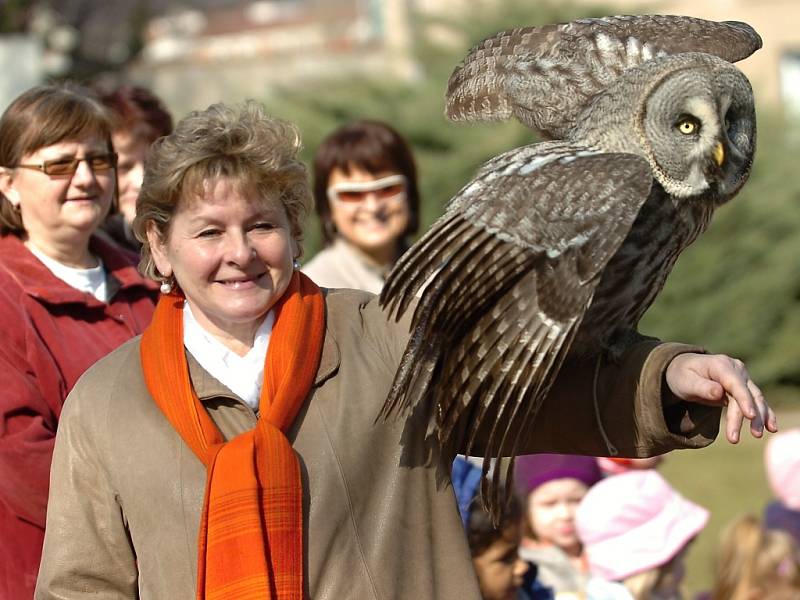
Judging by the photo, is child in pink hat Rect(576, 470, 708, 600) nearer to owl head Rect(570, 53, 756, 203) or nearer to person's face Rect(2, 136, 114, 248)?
owl head Rect(570, 53, 756, 203)

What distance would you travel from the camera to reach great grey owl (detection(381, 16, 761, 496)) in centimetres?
265

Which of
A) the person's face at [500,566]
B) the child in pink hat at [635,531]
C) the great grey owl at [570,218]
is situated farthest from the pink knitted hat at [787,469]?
the great grey owl at [570,218]

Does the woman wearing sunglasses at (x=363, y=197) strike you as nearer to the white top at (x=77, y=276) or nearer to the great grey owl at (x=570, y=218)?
the great grey owl at (x=570, y=218)

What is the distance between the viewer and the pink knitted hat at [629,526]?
434cm

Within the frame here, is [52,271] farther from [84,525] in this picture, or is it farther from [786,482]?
[786,482]

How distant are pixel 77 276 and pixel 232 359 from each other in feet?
3.11

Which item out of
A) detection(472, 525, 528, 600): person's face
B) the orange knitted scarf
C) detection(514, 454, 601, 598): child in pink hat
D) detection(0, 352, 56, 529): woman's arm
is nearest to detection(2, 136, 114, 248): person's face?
detection(0, 352, 56, 529): woman's arm

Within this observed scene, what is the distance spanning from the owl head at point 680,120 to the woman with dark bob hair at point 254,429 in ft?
2.05

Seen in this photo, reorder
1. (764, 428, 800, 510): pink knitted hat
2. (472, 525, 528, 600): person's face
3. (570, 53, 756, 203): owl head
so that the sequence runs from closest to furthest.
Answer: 1. (570, 53, 756, 203): owl head
2. (472, 525, 528, 600): person's face
3. (764, 428, 800, 510): pink knitted hat

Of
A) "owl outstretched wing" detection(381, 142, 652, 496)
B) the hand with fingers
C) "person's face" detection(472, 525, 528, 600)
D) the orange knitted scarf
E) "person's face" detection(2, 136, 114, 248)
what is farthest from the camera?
"person's face" detection(472, 525, 528, 600)

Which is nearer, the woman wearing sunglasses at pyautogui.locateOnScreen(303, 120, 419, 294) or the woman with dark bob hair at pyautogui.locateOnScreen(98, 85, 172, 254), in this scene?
the woman with dark bob hair at pyautogui.locateOnScreen(98, 85, 172, 254)

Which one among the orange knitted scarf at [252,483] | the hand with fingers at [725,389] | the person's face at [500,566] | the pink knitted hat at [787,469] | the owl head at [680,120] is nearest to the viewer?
the hand with fingers at [725,389]

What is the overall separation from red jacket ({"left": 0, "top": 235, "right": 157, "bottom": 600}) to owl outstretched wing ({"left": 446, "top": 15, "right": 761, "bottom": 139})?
3.94 ft

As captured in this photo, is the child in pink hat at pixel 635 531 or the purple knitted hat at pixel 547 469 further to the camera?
the purple knitted hat at pixel 547 469
